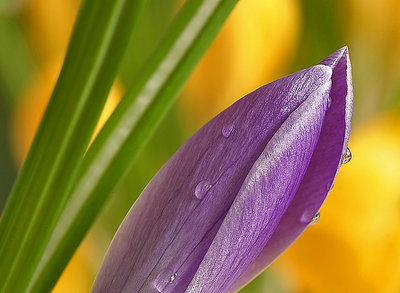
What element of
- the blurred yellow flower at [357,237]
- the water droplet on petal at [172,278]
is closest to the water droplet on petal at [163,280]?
the water droplet on petal at [172,278]

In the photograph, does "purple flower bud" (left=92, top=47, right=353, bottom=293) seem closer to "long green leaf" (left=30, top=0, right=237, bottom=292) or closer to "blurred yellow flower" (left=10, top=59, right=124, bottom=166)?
"long green leaf" (left=30, top=0, right=237, bottom=292)

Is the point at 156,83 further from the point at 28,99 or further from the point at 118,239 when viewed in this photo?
the point at 28,99

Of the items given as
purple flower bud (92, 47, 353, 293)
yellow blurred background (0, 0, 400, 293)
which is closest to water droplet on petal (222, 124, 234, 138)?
purple flower bud (92, 47, 353, 293)

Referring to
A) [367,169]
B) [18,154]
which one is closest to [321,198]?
[367,169]

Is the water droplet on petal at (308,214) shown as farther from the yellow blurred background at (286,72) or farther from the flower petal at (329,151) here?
the yellow blurred background at (286,72)

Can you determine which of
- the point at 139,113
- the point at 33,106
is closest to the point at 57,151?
the point at 139,113

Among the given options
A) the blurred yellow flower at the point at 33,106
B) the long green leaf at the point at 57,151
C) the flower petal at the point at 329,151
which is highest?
the blurred yellow flower at the point at 33,106

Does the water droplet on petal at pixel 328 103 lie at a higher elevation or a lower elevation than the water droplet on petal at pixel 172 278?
higher
